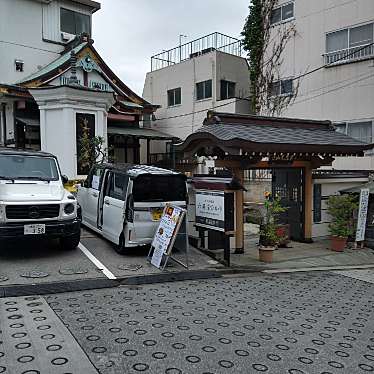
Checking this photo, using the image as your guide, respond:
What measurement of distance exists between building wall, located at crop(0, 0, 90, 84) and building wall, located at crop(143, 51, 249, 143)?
747cm

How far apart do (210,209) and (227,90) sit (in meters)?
15.5

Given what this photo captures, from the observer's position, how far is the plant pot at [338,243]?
1079cm

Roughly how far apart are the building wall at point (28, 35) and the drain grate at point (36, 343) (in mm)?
15102

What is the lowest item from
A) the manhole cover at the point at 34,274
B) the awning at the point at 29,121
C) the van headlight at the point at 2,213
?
the manhole cover at the point at 34,274

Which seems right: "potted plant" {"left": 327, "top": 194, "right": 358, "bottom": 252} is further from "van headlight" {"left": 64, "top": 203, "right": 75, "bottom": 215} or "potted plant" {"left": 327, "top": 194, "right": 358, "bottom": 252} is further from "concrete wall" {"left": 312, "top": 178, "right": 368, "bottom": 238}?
"van headlight" {"left": 64, "top": 203, "right": 75, "bottom": 215}

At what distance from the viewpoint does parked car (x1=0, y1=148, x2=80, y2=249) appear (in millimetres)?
7047

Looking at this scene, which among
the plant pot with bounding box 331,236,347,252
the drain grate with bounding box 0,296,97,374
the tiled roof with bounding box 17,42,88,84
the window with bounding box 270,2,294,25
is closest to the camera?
the drain grate with bounding box 0,296,97,374

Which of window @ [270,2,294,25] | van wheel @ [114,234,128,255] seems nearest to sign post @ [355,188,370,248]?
van wheel @ [114,234,128,255]

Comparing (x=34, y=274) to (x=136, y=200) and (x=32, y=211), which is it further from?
(x=136, y=200)

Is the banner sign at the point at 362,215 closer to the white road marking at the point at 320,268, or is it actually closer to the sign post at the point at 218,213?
the white road marking at the point at 320,268

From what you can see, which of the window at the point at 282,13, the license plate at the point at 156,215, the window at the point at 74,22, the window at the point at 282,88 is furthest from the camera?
the window at the point at 74,22

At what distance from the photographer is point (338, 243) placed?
35.4 feet

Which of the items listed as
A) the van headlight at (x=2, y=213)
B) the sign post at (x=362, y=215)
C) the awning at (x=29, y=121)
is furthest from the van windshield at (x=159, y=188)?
the awning at (x=29, y=121)

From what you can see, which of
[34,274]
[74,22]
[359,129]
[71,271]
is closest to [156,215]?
[71,271]
